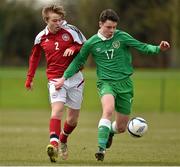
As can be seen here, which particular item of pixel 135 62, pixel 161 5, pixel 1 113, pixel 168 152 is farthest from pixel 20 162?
pixel 135 62

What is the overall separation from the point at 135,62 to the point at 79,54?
1920 inches

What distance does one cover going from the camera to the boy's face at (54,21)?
12930 mm

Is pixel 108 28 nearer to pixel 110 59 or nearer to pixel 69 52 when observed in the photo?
pixel 110 59

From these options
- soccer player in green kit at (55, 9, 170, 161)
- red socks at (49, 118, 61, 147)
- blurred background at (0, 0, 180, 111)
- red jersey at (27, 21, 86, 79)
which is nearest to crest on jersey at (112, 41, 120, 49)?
soccer player in green kit at (55, 9, 170, 161)

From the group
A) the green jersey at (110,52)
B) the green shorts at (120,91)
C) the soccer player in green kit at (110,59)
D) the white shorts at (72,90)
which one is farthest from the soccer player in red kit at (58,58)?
the green shorts at (120,91)

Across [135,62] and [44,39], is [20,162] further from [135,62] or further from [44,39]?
[135,62]

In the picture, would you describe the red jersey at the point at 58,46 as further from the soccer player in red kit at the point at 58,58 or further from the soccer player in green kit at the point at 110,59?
the soccer player in green kit at the point at 110,59

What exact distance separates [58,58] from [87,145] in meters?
3.62

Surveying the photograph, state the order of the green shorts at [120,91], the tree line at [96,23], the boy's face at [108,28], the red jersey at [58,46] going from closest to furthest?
the boy's face at [108,28] < the green shorts at [120,91] < the red jersey at [58,46] < the tree line at [96,23]

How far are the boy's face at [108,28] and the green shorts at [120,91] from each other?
0.71m

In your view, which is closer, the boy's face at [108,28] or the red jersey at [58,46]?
the boy's face at [108,28]

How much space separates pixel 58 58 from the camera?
13172 mm

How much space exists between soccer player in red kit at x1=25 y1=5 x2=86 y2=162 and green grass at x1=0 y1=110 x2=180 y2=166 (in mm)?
707

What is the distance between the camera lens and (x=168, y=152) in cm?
1456
